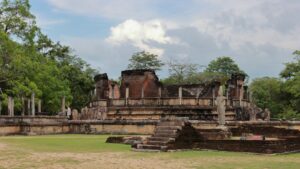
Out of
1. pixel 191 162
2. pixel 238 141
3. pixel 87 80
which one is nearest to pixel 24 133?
pixel 238 141

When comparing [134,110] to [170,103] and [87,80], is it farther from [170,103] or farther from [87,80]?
[87,80]

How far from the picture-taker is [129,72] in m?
46.0

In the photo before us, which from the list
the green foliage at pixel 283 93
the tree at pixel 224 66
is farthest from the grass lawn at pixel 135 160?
the tree at pixel 224 66

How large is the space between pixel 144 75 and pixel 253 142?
29188mm

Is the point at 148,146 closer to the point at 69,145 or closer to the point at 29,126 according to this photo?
the point at 69,145

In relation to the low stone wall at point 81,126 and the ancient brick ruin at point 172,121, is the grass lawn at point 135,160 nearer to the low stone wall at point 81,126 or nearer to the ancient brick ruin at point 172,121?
the ancient brick ruin at point 172,121

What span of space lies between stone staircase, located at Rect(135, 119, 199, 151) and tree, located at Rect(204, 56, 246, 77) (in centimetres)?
6160

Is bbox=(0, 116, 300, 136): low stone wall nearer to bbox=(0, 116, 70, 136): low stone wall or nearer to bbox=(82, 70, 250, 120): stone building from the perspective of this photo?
bbox=(0, 116, 70, 136): low stone wall

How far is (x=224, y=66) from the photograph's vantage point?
8038 centimetres

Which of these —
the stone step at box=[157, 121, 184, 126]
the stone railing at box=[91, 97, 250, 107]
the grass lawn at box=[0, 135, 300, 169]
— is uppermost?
the stone railing at box=[91, 97, 250, 107]

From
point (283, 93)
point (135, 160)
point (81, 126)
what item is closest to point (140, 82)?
point (81, 126)

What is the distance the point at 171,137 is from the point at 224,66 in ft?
210

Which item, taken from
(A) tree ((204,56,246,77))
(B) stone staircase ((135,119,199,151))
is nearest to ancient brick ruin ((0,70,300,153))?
(B) stone staircase ((135,119,199,151))

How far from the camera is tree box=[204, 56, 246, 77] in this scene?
79875mm
